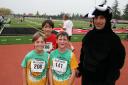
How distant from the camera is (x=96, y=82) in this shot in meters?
4.14

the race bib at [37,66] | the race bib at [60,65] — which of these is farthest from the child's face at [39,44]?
the race bib at [60,65]

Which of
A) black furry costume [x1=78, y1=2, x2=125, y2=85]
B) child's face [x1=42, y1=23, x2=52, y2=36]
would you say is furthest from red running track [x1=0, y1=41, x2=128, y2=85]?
black furry costume [x1=78, y1=2, x2=125, y2=85]

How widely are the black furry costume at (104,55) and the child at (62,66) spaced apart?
1.44 ft

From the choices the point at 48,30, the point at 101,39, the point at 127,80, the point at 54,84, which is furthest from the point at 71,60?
the point at 127,80

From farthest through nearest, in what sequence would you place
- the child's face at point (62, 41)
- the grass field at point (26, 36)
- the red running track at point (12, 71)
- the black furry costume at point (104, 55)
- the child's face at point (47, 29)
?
the grass field at point (26, 36)
the red running track at point (12, 71)
the child's face at point (47, 29)
the child's face at point (62, 41)
the black furry costume at point (104, 55)

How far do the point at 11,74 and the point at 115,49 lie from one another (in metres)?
5.35

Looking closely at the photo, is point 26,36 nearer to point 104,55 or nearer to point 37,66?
point 37,66

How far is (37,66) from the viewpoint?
4.62m

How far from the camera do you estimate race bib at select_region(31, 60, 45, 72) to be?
4617 millimetres

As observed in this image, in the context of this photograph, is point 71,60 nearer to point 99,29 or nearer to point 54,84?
point 54,84

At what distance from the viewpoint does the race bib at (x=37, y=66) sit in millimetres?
4617

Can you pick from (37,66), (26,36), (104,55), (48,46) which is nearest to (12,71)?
(48,46)

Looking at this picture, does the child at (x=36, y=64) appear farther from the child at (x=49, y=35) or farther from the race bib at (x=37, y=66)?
the child at (x=49, y=35)

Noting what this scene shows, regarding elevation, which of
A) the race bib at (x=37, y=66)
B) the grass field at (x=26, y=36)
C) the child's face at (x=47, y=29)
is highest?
the child's face at (x=47, y=29)
